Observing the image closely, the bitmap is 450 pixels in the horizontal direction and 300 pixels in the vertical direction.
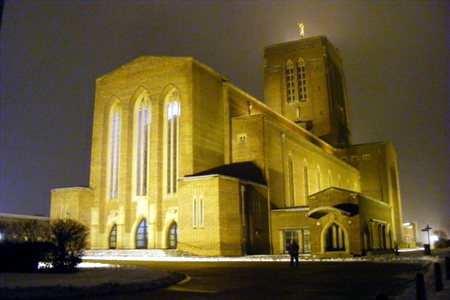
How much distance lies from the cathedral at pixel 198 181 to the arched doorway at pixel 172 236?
0.12 metres

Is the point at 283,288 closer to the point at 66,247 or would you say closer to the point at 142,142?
the point at 66,247

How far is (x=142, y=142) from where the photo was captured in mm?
42312

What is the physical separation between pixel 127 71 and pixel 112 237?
50.0 ft

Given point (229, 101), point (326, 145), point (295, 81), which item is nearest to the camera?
point (229, 101)

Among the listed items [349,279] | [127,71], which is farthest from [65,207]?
[349,279]

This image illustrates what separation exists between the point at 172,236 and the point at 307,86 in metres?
40.3

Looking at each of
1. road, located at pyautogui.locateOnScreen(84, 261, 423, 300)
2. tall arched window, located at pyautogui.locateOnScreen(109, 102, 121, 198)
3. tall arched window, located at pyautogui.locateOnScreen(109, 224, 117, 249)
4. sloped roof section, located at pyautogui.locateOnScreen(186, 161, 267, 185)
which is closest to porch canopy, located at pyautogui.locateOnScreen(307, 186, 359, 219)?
sloped roof section, located at pyautogui.locateOnScreen(186, 161, 267, 185)

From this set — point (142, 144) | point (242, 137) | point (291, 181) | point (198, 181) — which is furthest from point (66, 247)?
point (291, 181)

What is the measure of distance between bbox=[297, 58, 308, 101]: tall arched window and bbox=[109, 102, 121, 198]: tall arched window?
3467 cm

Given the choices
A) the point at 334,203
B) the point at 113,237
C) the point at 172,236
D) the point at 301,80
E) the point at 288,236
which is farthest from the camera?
the point at 301,80

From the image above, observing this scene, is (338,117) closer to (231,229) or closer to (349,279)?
(231,229)

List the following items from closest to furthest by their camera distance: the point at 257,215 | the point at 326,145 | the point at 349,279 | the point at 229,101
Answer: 1. the point at 349,279
2. the point at 257,215
3. the point at 229,101
4. the point at 326,145

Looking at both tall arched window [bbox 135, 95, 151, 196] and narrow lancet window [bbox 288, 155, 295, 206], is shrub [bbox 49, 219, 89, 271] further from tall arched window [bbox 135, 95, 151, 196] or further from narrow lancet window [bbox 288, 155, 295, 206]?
narrow lancet window [bbox 288, 155, 295, 206]

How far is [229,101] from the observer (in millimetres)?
44844
